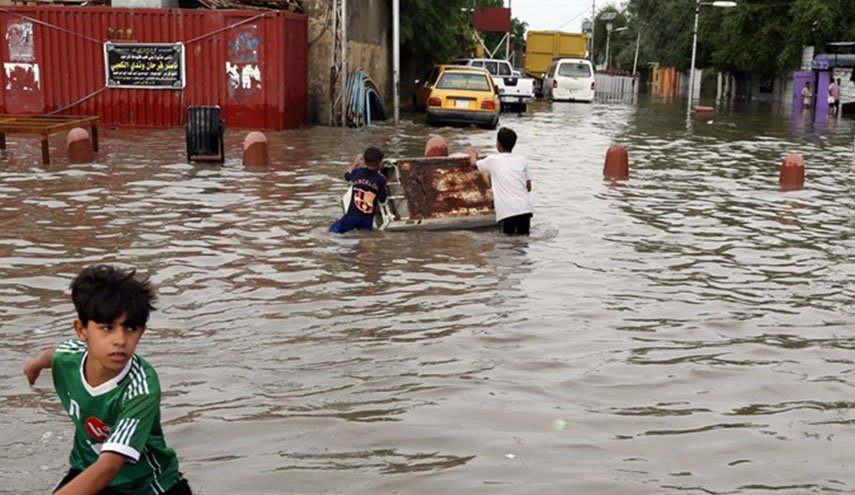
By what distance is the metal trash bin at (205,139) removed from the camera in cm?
1715

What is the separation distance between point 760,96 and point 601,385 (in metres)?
62.9

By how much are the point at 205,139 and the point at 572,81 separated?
28285mm

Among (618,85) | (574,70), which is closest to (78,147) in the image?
(574,70)

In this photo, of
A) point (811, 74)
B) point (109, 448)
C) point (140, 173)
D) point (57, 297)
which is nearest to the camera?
point (109, 448)

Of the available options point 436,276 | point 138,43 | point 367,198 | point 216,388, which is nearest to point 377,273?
point 436,276

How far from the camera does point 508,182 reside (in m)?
11.0

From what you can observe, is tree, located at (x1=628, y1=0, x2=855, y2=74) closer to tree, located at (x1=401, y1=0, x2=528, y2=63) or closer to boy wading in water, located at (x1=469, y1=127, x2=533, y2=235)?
tree, located at (x1=401, y1=0, x2=528, y2=63)

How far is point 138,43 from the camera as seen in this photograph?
2397 cm

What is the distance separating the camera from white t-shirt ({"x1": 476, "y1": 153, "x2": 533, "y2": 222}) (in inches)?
430

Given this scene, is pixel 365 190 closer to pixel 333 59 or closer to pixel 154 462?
pixel 154 462

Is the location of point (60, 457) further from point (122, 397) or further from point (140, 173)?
point (140, 173)

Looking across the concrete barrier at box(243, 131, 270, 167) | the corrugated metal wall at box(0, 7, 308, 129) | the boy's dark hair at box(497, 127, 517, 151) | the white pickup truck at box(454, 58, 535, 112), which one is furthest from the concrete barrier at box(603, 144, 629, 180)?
the white pickup truck at box(454, 58, 535, 112)

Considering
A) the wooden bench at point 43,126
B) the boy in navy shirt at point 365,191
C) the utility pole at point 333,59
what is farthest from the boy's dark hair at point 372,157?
the utility pole at point 333,59

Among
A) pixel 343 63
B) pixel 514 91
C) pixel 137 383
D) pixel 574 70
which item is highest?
pixel 574 70
